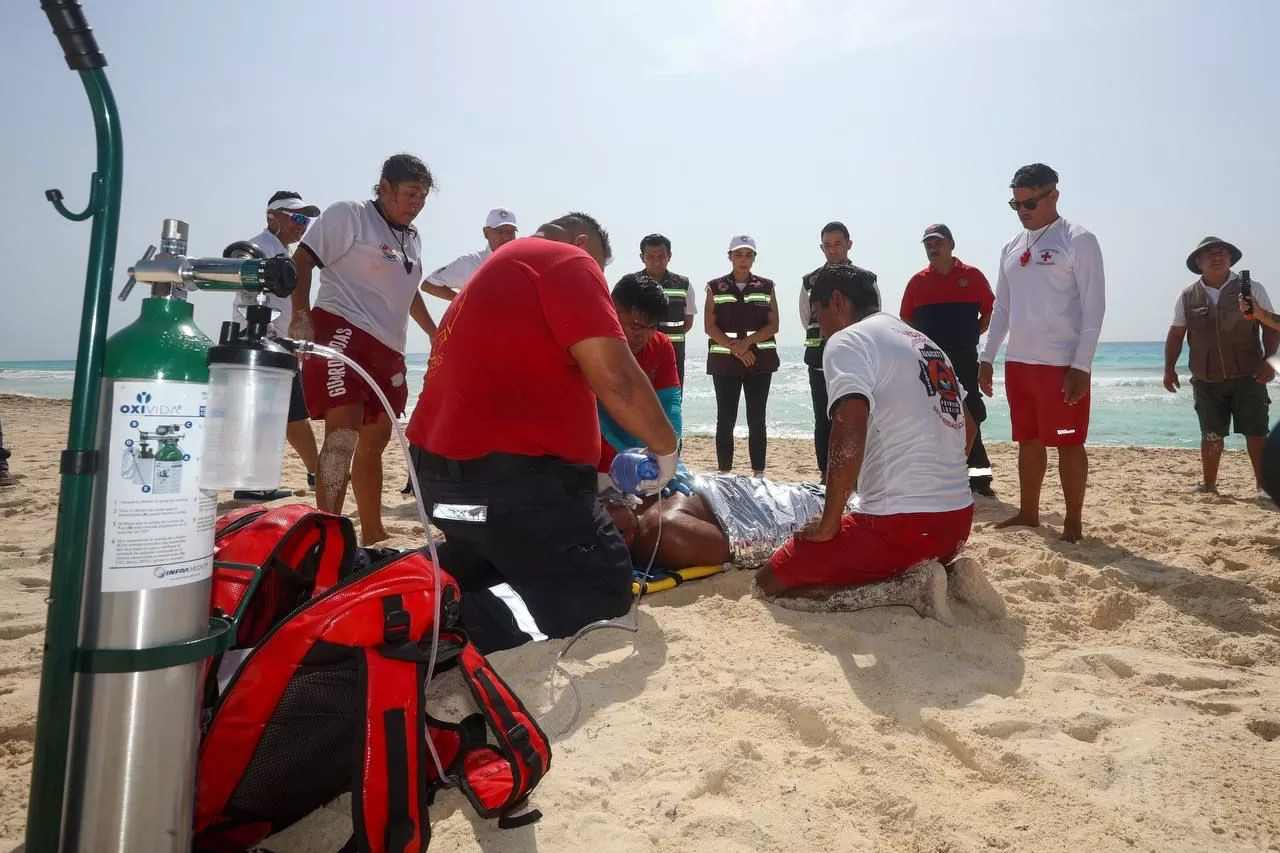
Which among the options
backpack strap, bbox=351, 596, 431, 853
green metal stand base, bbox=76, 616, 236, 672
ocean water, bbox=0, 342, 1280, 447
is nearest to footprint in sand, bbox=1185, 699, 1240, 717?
backpack strap, bbox=351, 596, 431, 853

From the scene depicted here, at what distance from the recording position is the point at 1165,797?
1.76 m

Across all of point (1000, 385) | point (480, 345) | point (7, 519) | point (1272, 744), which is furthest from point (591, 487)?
point (1000, 385)

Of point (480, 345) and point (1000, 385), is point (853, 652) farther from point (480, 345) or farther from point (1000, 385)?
point (1000, 385)

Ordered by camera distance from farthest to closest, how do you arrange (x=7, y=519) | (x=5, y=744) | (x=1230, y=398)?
(x=1230, y=398) → (x=7, y=519) → (x=5, y=744)

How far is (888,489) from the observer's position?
→ 117 inches

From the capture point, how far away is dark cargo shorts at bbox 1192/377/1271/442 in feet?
18.6

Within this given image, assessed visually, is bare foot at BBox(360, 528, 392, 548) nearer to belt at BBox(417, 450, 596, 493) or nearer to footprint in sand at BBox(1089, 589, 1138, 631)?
belt at BBox(417, 450, 596, 493)

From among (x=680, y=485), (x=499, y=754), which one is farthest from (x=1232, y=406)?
(x=499, y=754)

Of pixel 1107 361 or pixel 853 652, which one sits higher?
pixel 1107 361

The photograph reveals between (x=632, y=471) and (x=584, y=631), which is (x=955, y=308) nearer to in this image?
(x=632, y=471)

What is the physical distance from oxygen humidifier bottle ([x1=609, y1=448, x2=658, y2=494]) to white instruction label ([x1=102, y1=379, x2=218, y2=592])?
211 cm

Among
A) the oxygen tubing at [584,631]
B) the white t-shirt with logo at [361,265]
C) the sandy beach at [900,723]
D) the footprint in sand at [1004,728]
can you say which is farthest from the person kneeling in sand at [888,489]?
the white t-shirt with logo at [361,265]

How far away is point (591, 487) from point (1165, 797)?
5.82ft

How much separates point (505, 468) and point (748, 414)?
148 inches
